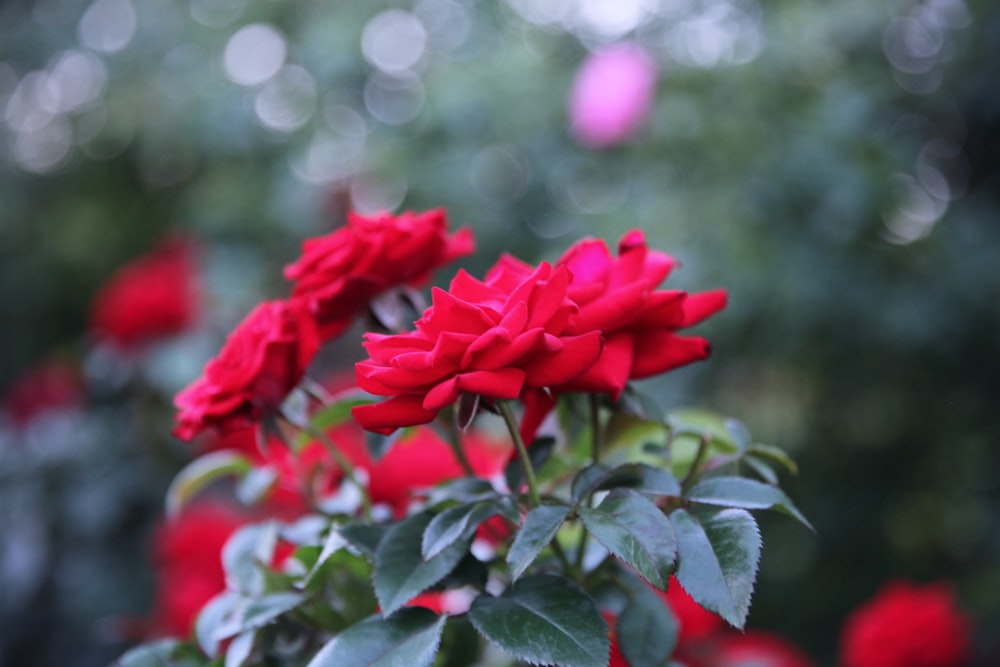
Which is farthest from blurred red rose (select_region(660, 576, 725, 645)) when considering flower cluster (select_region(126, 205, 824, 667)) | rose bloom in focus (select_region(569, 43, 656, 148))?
rose bloom in focus (select_region(569, 43, 656, 148))

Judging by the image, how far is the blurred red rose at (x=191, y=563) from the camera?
91cm

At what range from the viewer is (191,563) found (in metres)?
1.07

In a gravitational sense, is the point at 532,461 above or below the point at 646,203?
above

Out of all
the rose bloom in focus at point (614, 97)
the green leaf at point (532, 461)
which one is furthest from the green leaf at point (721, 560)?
the rose bloom in focus at point (614, 97)

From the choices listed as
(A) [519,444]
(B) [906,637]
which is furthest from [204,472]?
(B) [906,637]

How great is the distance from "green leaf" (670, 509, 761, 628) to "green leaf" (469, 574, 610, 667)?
47 mm

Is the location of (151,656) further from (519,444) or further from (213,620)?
(519,444)

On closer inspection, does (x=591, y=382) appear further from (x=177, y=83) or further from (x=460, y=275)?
(x=177, y=83)

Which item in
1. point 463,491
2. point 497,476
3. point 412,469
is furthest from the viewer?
point 412,469

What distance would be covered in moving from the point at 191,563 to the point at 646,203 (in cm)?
77

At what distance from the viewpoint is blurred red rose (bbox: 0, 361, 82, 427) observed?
1.69m

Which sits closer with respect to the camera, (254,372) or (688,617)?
(254,372)

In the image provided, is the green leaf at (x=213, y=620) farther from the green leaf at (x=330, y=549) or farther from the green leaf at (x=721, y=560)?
the green leaf at (x=721, y=560)

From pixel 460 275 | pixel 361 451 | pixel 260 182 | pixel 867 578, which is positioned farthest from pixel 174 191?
pixel 460 275
